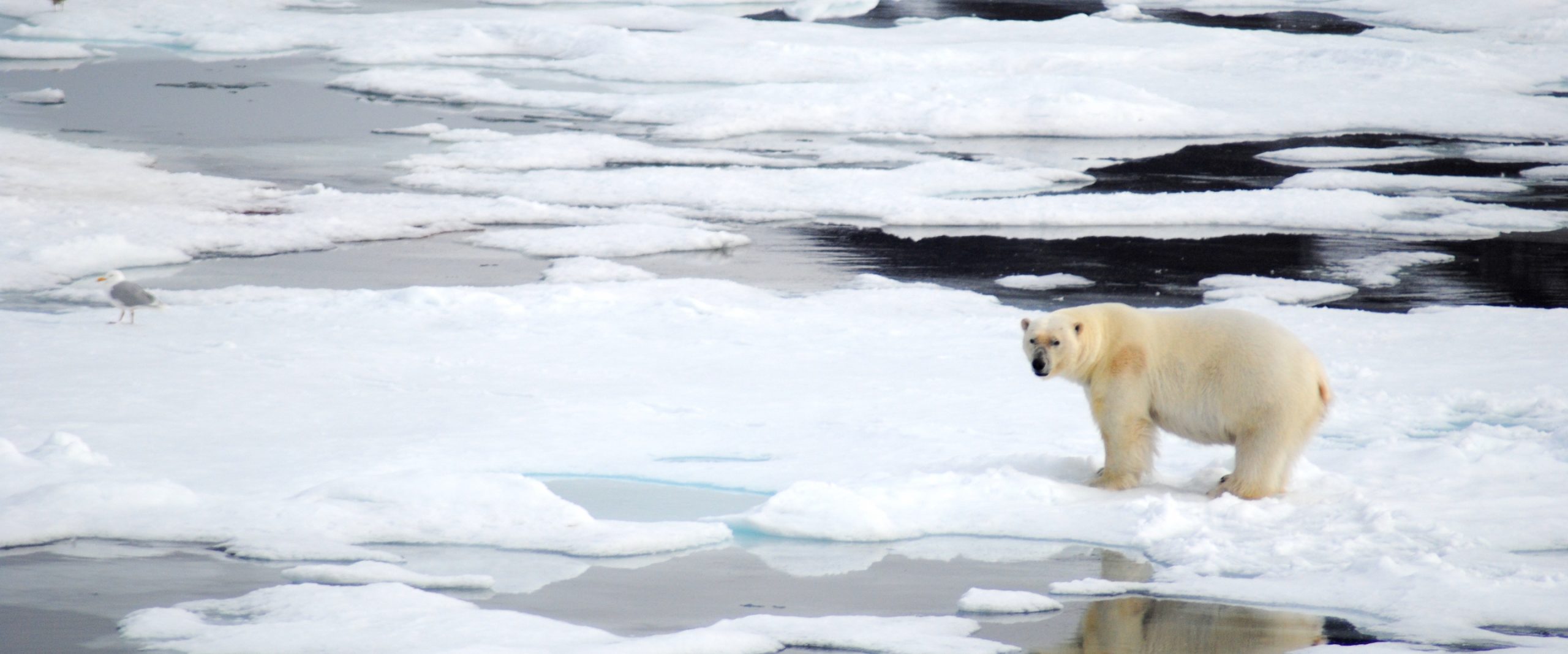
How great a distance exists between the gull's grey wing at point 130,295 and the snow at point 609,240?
10.9 feet

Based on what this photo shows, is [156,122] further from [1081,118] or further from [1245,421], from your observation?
[1245,421]

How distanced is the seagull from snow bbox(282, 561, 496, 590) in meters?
4.08

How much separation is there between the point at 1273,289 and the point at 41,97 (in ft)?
50.8

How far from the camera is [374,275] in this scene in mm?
10016

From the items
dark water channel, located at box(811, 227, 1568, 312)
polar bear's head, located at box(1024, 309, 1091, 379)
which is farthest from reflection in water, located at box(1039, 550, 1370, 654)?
dark water channel, located at box(811, 227, 1568, 312)

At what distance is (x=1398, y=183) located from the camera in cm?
1436

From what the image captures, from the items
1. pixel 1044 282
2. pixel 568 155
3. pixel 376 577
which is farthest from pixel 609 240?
pixel 376 577

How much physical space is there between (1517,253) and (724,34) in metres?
16.7

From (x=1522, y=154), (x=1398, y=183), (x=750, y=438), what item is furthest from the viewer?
(x=1522, y=154)

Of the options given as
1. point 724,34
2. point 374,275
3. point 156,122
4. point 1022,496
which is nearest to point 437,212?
point 374,275

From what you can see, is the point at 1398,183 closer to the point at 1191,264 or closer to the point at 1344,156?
the point at 1344,156

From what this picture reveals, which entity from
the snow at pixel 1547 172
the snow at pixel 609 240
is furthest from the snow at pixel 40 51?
the snow at pixel 1547 172

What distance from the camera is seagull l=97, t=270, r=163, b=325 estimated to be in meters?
7.71

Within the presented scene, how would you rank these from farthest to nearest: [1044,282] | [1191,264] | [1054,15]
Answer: [1054,15] → [1191,264] → [1044,282]
